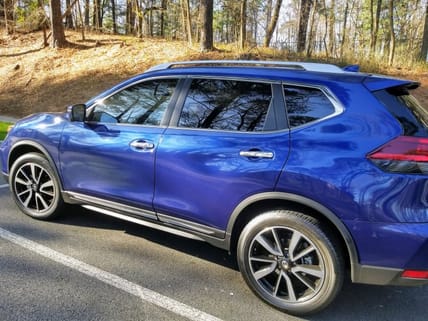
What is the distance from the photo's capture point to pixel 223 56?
519 inches

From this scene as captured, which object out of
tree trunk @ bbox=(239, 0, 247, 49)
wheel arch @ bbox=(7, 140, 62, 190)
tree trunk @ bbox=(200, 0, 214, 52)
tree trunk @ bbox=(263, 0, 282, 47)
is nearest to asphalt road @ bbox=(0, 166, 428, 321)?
wheel arch @ bbox=(7, 140, 62, 190)

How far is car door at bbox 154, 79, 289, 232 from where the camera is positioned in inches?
112

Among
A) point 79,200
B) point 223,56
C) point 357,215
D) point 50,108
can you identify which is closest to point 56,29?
point 50,108

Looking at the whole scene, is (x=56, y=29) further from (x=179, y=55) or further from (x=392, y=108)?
(x=392, y=108)

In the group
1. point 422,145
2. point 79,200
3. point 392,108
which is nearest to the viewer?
point 422,145

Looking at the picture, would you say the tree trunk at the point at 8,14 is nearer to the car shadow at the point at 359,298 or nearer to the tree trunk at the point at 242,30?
the tree trunk at the point at 242,30

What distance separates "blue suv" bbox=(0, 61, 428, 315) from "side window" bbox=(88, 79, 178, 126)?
0.04 ft

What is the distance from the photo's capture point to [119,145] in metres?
3.50

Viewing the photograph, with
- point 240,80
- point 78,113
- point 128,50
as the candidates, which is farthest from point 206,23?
point 240,80

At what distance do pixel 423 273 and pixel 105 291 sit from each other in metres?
2.28

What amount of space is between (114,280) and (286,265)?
140 cm

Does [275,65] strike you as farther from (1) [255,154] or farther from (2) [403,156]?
(2) [403,156]

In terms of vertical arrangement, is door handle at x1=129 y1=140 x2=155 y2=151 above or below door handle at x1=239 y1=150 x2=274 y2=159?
below

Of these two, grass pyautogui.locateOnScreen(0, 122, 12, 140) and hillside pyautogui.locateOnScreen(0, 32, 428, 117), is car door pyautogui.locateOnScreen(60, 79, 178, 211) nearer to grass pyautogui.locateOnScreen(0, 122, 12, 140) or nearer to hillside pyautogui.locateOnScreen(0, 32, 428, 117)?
grass pyautogui.locateOnScreen(0, 122, 12, 140)
